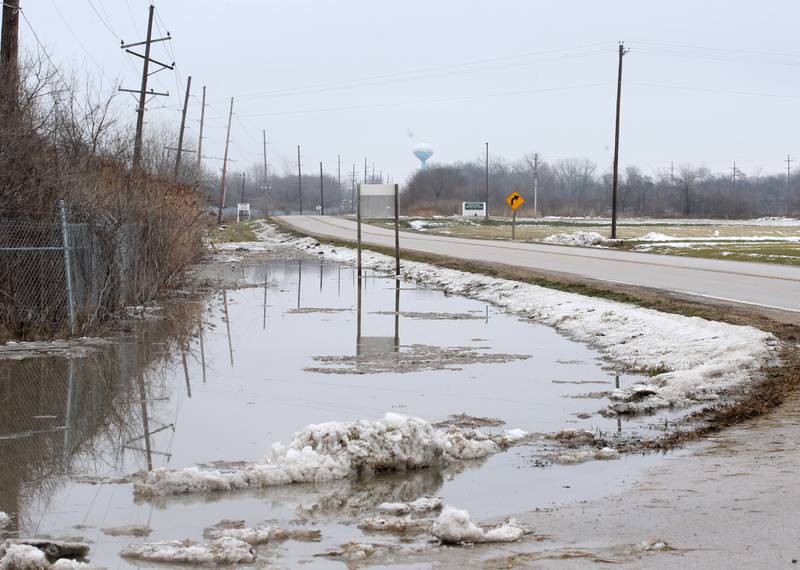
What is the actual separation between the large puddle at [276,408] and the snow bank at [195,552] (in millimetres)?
125

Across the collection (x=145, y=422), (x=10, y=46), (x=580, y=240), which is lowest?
(x=145, y=422)

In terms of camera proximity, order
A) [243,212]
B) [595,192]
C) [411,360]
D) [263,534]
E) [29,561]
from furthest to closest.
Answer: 1. [595,192]
2. [243,212]
3. [411,360]
4. [263,534]
5. [29,561]

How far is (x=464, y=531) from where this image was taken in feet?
19.7

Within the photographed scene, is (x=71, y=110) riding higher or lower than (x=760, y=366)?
higher

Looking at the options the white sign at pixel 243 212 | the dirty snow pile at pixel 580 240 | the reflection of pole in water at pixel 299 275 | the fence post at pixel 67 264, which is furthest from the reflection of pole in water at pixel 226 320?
the white sign at pixel 243 212

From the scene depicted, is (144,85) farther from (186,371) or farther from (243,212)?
(243,212)

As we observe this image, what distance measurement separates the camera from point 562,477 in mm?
7723

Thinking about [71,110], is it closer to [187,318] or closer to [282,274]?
[187,318]

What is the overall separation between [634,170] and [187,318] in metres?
152

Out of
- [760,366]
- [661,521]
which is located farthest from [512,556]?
[760,366]

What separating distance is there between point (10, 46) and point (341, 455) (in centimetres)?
1323

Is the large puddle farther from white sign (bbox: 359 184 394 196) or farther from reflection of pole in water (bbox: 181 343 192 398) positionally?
white sign (bbox: 359 184 394 196)

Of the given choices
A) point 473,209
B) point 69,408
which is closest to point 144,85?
point 69,408

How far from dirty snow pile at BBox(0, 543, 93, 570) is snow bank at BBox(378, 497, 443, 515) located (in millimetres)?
2068
